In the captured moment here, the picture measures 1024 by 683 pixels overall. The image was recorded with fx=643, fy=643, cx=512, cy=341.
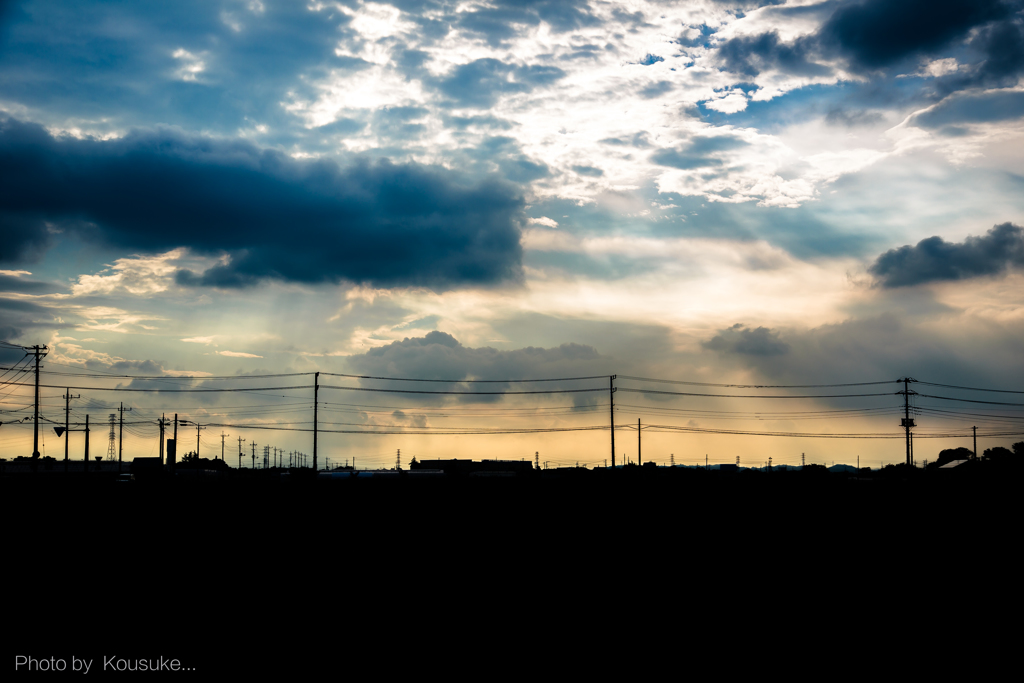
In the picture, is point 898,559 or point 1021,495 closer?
point 898,559

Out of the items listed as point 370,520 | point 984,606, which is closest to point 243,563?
point 370,520

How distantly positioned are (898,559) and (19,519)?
27.2m

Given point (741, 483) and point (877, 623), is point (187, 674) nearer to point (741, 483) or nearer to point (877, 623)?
point (877, 623)

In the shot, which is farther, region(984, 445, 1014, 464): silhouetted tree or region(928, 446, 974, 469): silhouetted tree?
region(928, 446, 974, 469): silhouetted tree

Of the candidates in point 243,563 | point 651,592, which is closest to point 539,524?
point 651,592

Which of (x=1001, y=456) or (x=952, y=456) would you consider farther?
(x=952, y=456)

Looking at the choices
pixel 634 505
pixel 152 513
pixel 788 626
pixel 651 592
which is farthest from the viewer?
pixel 634 505

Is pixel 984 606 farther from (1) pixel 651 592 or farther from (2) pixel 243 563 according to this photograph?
(2) pixel 243 563

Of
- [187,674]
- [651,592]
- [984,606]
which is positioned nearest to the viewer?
[187,674]

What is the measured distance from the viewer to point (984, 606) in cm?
1280

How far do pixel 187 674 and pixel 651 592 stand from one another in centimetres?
888

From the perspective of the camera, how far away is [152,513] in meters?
23.4

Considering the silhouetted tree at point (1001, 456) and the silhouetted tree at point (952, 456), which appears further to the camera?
the silhouetted tree at point (952, 456)

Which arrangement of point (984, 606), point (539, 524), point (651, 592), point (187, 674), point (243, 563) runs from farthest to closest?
point (539, 524), point (243, 563), point (651, 592), point (984, 606), point (187, 674)
